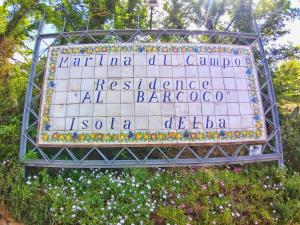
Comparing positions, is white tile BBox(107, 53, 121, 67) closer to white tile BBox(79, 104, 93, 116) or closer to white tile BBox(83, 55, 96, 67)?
white tile BBox(83, 55, 96, 67)

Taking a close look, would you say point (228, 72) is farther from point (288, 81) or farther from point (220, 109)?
point (288, 81)

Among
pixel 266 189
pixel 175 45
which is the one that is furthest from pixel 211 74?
pixel 266 189

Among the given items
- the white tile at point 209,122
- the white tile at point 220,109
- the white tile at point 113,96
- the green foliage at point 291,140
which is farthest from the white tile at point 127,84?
the green foliage at point 291,140

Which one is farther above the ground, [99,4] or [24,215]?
[99,4]

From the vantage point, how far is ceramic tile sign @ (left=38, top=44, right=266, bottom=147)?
6266 mm

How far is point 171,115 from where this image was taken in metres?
6.40

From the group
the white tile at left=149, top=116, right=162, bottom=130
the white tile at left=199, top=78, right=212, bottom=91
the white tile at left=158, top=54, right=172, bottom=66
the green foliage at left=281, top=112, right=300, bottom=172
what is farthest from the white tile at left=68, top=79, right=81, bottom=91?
the green foliage at left=281, top=112, right=300, bottom=172

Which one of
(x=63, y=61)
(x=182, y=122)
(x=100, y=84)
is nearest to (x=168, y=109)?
(x=182, y=122)

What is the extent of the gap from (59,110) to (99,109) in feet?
2.65

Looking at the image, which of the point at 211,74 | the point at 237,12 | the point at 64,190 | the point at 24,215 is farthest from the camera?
the point at 237,12

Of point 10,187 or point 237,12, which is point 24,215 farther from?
point 237,12

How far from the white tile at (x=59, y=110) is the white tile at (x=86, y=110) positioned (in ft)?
1.13

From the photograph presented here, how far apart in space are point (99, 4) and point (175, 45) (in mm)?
4054

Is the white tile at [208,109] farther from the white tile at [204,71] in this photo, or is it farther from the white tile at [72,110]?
the white tile at [72,110]
